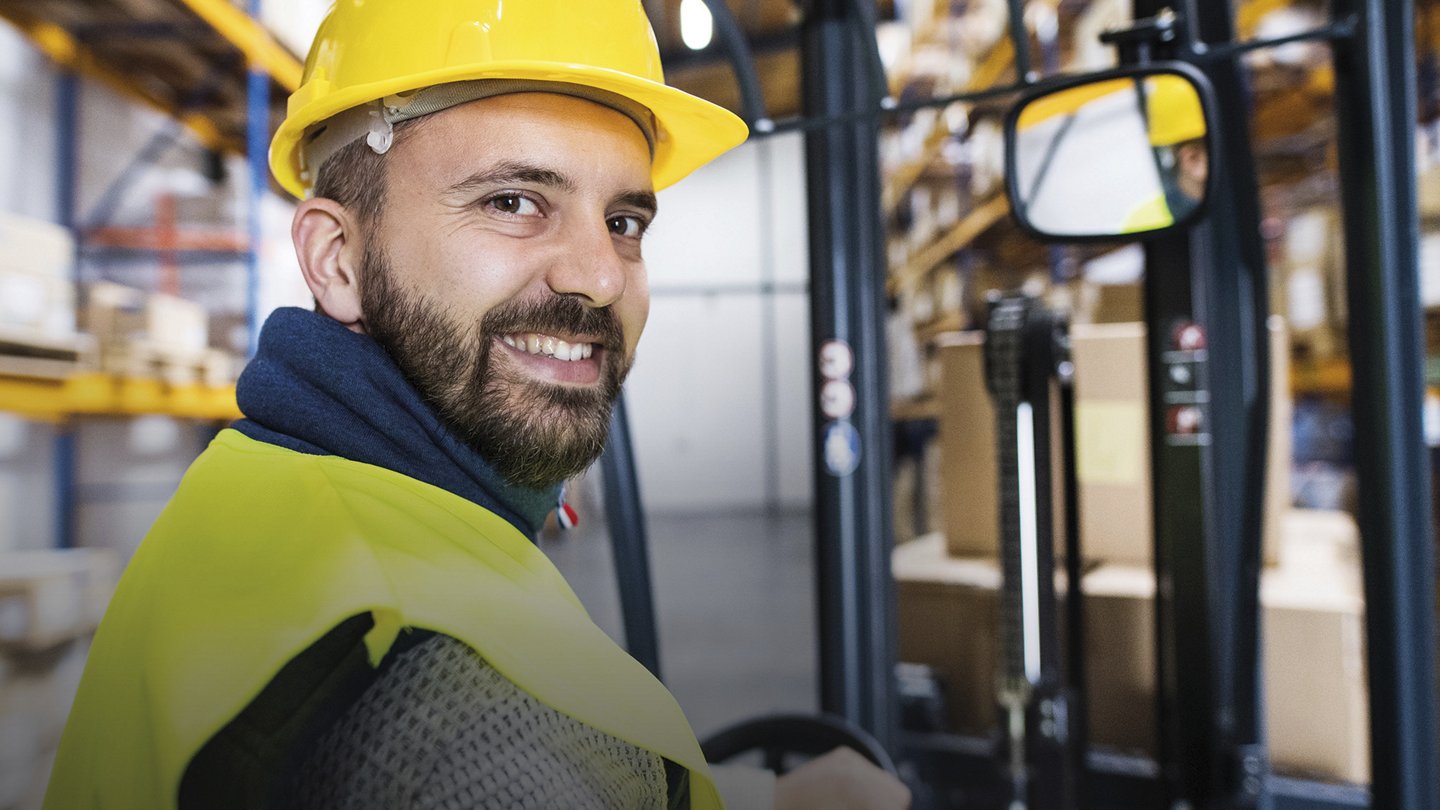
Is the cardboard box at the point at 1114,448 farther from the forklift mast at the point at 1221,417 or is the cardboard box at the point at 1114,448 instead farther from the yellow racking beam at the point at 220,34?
the yellow racking beam at the point at 220,34

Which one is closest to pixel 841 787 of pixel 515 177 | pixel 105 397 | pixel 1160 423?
pixel 515 177

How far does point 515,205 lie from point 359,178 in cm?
14

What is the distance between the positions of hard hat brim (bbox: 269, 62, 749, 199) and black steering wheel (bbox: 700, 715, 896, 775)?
2.16ft

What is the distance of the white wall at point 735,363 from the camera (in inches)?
476

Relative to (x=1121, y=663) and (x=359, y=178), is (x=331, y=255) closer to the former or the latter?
(x=359, y=178)

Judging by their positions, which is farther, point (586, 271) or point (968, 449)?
point (968, 449)

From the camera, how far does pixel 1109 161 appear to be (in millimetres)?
1294

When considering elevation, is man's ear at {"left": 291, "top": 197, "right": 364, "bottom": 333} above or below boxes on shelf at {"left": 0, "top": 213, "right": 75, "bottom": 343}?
below

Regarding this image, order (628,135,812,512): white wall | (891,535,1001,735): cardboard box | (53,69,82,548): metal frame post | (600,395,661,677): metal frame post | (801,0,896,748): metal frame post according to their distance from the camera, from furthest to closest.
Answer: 1. (628,135,812,512): white wall
2. (53,69,82,548): metal frame post
3. (891,535,1001,735): cardboard box
4. (801,0,896,748): metal frame post
5. (600,395,661,677): metal frame post

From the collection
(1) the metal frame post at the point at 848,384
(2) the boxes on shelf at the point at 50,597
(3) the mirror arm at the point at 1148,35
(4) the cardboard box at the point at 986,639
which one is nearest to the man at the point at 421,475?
(3) the mirror arm at the point at 1148,35

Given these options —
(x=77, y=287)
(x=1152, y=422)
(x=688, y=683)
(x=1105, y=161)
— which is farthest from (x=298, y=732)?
(x=77, y=287)

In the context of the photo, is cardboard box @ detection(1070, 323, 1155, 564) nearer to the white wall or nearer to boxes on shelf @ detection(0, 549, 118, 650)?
boxes on shelf @ detection(0, 549, 118, 650)

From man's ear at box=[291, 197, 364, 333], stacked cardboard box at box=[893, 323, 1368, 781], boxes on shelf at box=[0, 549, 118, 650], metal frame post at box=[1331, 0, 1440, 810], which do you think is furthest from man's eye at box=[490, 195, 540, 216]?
boxes on shelf at box=[0, 549, 118, 650]

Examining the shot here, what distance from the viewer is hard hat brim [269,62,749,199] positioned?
57 centimetres
